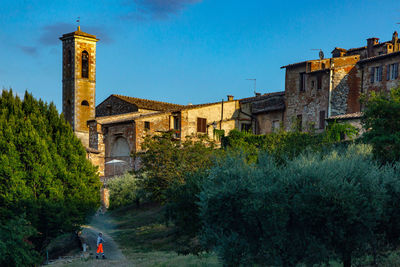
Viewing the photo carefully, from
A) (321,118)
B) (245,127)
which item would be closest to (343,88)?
(321,118)

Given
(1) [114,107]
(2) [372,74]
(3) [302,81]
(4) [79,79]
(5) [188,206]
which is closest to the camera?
(5) [188,206]

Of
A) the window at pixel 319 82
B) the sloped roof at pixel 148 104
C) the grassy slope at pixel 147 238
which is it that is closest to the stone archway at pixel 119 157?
the sloped roof at pixel 148 104

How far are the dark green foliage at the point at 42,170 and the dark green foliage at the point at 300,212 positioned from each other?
10050 millimetres

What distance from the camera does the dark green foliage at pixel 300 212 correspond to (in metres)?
12.2

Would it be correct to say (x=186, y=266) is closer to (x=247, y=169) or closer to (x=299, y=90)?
(x=247, y=169)

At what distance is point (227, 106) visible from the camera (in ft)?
144

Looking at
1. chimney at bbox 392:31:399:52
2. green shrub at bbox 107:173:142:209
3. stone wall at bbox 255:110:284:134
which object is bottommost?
green shrub at bbox 107:173:142:209

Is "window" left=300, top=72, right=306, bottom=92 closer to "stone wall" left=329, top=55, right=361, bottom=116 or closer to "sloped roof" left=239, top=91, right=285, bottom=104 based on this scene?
"stone wall" left=329, top=55, right=361, bottom=116

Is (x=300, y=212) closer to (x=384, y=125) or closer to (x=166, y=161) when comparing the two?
(x=384, y=125)

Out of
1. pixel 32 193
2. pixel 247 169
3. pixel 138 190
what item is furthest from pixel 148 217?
pixel 247 169

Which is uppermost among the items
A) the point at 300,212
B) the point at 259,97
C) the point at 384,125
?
the point at 259,97

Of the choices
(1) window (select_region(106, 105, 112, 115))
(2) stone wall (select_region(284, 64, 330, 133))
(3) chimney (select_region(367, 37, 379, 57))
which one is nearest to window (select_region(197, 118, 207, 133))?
(2) stone wall (select_region(284, 64, 330, 133))

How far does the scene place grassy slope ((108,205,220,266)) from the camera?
725 inches

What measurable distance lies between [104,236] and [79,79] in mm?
23753
